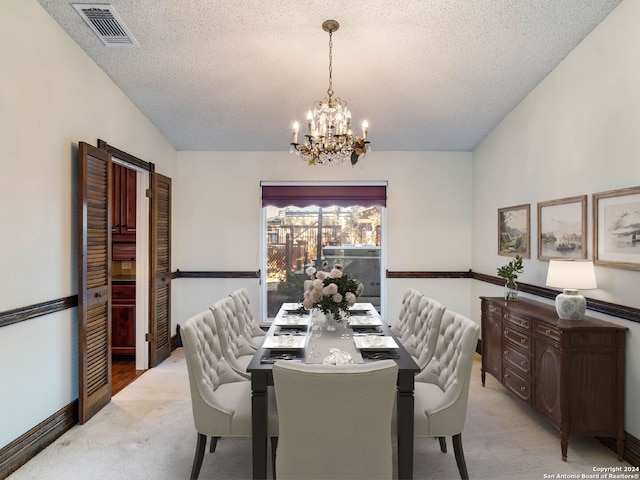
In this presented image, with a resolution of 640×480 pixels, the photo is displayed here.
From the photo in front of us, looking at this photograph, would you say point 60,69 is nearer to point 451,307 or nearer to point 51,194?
point 51,194

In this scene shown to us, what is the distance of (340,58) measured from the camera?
3246mm

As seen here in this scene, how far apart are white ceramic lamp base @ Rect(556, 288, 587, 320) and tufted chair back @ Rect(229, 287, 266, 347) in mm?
2372

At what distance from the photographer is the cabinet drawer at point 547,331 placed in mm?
2598

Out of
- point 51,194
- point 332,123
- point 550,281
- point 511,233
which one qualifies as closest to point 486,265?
point 511,233

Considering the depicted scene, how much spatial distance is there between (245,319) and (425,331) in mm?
1539

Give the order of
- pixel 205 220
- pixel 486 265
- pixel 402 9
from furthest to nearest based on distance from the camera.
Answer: pixel 205 220 < pixel 486 265 < pixel 402 9

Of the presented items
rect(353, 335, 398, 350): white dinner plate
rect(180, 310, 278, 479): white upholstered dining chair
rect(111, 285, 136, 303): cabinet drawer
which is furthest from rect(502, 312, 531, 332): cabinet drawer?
rect(111, 285, 136, 303): cabinet drawer

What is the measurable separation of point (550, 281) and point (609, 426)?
98 cm

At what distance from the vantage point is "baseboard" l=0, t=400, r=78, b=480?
90.0 inches

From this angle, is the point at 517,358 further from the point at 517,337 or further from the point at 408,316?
the point at 408,316

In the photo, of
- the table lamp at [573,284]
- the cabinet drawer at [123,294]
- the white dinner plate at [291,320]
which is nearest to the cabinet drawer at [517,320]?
the table lamp at [573,284]

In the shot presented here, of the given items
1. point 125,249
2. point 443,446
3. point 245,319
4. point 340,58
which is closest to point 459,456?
point 443,446

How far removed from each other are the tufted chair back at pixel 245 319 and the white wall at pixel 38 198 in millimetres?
1224

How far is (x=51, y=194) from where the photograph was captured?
106 inches
